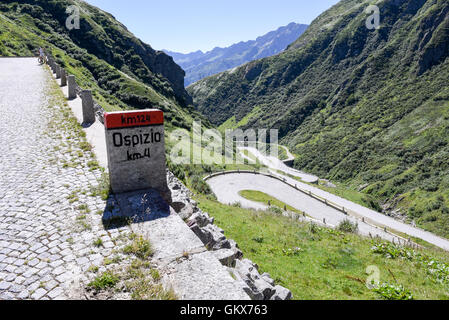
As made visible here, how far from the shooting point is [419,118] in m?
92.6

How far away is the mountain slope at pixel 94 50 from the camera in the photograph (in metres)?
54.3

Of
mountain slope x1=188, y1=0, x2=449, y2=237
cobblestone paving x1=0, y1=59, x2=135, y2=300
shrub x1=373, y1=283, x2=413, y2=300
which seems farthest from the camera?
mountain slope x1=188, y1=0, x2=449, y2=237

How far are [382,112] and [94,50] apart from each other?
359ft

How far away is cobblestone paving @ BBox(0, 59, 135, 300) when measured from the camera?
4.89 m

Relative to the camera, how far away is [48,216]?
271 inches

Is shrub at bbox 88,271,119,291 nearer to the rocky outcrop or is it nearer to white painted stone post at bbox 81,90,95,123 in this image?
the rocky outcrop

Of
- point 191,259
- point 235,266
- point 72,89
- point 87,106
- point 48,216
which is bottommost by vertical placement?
point 235,266

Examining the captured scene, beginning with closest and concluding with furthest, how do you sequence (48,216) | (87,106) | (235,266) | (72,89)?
(235,266) < (48,216) < (87,106) < (72,89)

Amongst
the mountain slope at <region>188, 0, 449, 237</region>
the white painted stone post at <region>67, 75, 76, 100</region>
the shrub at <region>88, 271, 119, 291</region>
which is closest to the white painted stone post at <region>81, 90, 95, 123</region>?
the white painted stone post at <region>67, 75, 76, 100</region>

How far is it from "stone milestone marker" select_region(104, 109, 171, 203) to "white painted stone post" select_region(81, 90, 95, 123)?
35.4 feet

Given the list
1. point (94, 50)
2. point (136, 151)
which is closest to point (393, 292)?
point (136, 151)

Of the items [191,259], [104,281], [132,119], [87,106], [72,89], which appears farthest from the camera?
[72,89]

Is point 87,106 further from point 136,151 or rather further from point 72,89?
point 136,151
